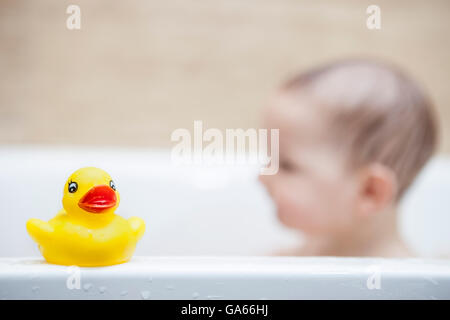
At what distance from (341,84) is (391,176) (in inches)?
9.1

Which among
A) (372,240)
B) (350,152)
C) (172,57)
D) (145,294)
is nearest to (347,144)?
(350,152)

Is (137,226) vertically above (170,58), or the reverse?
(170,58)

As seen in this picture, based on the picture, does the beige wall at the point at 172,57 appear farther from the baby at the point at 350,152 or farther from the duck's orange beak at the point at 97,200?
the duck's orange beak at the point at 97,200

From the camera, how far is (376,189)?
119 cm

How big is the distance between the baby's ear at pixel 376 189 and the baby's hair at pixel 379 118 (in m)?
0.01

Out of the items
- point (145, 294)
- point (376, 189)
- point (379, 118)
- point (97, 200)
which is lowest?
point (145, 294)

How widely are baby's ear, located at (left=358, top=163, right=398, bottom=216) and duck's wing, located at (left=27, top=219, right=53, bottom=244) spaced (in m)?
0.74

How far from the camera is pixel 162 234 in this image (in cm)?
158

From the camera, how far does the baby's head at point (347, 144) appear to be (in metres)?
1.16

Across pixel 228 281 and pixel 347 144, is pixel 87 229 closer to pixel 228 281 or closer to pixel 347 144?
pixel 228 281

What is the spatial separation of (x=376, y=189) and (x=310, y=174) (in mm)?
148
